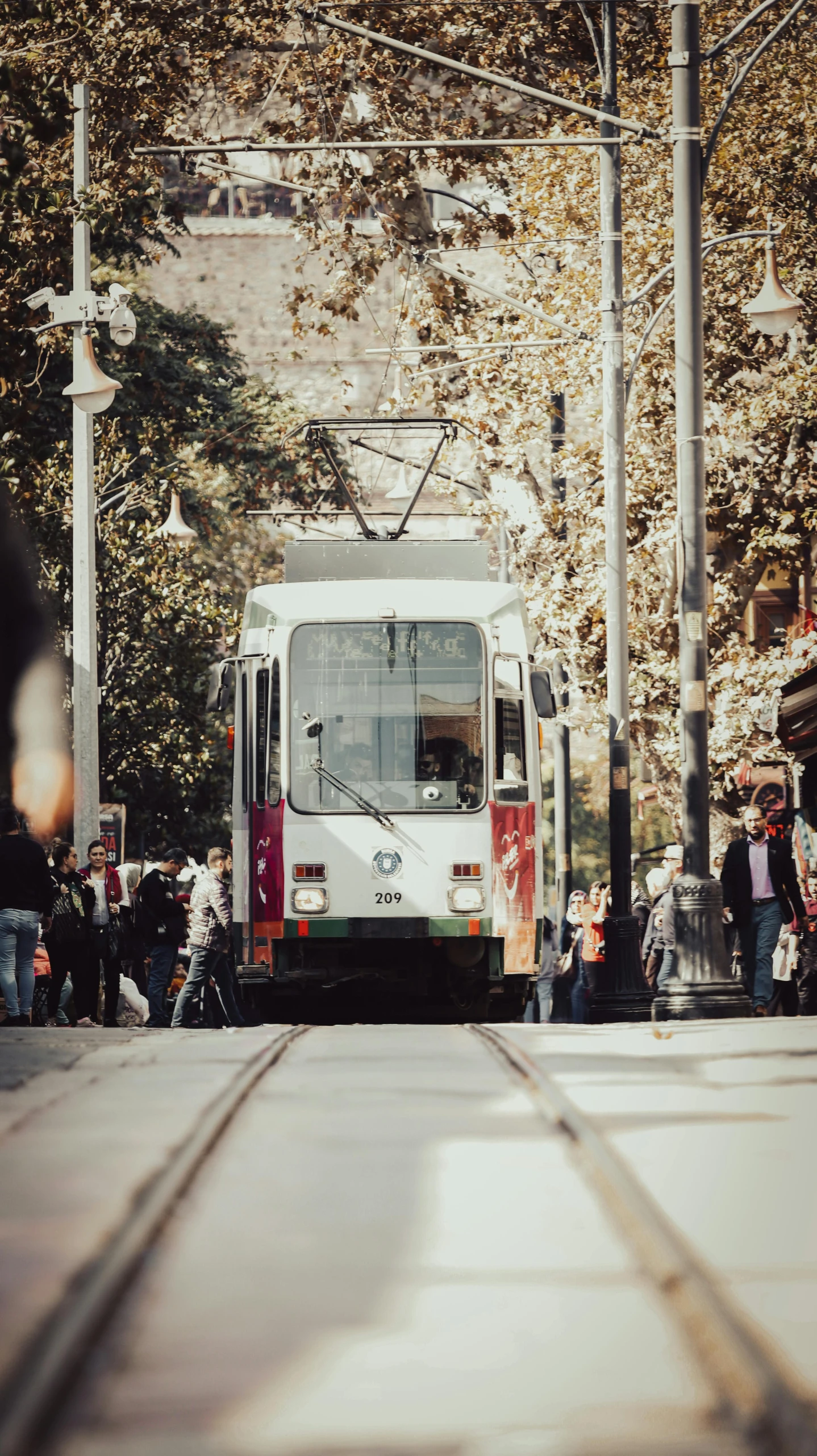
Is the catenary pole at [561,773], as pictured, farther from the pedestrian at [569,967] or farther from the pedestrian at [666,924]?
the pedestrian at [666,924]

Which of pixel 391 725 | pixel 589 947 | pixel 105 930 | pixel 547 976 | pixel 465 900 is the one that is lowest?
pixel 547 976

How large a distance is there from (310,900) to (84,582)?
8.28m

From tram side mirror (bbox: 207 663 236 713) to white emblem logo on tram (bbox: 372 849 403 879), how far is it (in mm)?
1690

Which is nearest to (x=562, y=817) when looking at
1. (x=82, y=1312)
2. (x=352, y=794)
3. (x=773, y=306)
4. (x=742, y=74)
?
(x=773, y=306)

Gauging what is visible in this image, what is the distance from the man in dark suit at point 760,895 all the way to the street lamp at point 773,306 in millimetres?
4598

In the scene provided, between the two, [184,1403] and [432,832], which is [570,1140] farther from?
[432,832]

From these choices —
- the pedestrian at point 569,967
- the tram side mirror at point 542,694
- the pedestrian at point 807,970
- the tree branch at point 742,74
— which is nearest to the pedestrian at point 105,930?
the tram side mirror at point 542,694

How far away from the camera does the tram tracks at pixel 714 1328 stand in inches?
159

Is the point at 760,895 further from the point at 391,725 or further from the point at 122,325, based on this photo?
the point at 122,325

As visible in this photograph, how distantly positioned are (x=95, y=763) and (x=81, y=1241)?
660 inches

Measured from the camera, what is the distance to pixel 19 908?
53.1 ft

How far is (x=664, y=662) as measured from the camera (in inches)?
1013

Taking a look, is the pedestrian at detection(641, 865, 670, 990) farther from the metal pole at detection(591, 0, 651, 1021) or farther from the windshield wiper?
the windshield wiper

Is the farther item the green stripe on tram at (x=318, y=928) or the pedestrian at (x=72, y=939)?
the pedestrian at (x=72, y=939)
